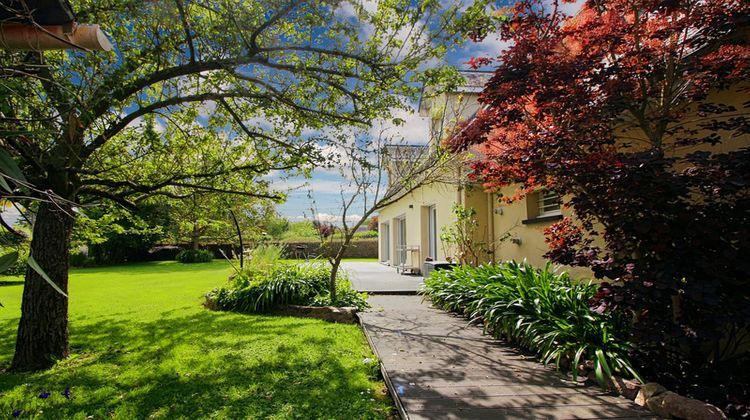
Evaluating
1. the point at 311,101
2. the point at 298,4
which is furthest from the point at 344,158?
the point at 298,4

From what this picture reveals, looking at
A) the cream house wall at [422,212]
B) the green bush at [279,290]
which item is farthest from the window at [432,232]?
the green bush at [279,290]

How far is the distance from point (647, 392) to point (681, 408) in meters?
0.30

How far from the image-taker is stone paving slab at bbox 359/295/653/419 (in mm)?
3434

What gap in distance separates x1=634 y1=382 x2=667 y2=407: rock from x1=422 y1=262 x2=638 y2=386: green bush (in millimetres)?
173

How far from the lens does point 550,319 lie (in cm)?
489

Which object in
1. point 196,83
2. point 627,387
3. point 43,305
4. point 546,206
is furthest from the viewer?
point 546,206

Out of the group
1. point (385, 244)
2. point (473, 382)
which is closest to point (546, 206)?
point (473, 382)

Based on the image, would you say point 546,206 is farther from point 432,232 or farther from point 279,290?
point 432,232

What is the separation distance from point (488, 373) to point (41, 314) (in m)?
5.15

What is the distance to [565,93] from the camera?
14.7 ft

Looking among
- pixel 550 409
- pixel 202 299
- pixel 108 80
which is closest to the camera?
pixel 550 409

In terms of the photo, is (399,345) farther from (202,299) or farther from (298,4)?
(202,299)

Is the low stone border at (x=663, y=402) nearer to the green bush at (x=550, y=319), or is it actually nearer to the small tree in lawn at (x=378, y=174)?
the green bush at (x=550, y=319)

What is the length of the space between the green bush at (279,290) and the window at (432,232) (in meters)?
5.94
